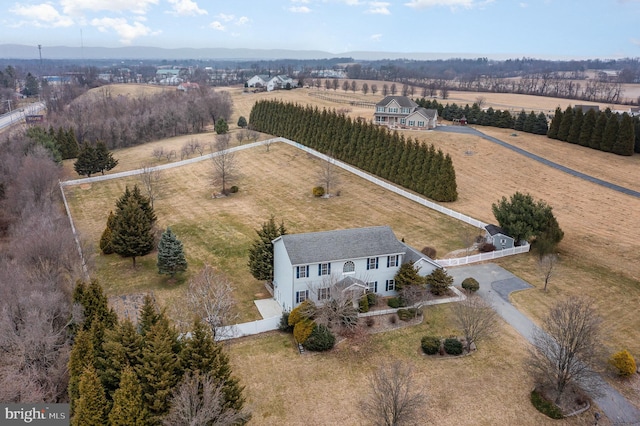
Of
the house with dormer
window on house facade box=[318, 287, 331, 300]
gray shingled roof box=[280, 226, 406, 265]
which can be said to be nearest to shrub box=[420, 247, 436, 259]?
gray shingled roof box=[280, 226, 406, 265]

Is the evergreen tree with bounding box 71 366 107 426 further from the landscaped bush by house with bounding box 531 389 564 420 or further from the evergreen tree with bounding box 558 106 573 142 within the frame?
the evergreen tree with bounding box 558 106 573 142

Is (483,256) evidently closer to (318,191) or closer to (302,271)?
(302,271)

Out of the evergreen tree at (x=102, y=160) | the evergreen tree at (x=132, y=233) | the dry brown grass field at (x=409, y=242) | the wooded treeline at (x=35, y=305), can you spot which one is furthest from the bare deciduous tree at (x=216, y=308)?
the evergreen tree at (x=102, y=160)

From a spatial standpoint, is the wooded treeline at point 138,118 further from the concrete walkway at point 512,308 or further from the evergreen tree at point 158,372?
the evergreen tree at point 158,372

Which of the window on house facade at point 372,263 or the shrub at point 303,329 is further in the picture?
the window on house facade at point 372,263

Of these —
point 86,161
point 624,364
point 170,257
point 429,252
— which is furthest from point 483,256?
point 86,161

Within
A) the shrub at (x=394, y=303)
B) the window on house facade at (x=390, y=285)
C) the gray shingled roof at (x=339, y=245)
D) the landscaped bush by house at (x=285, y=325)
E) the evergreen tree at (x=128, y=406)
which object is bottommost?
the landscaped bush by house at (x=285, y=325)
